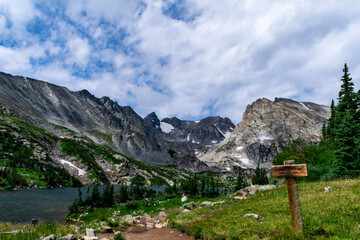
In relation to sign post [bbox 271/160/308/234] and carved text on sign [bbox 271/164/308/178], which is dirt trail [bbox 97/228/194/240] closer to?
sign post [bbox 271/160/308/234]

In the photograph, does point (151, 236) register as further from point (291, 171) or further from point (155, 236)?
point (291, 171)

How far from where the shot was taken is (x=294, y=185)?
10.2m

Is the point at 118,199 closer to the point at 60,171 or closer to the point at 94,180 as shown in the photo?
the point at 60,171

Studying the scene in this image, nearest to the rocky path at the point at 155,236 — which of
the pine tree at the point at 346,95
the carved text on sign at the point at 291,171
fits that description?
the carved text on sign at the point at 291,171

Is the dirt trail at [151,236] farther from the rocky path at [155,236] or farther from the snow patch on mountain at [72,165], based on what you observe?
the snow patch on mountain at [72,165]

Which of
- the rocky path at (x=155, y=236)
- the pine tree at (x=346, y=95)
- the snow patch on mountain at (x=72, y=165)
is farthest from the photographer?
the snow patch on mountain at (x=72, y=165)

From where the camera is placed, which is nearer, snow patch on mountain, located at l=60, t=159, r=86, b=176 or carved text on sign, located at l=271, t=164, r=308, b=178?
carved text on sign, located at l=271, t=164, r=308, b=178

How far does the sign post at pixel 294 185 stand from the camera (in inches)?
395

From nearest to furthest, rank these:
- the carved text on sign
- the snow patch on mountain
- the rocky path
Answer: the carved text on sign → the rocky path → the snow patch on mountain

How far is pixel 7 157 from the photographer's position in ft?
438

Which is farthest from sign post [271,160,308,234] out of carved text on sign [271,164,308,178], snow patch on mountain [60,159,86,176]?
snow patch on mountain [60,159,86,176]

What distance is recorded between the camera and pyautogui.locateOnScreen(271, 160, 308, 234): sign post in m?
10.0

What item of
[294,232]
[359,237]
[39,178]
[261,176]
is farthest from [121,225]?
[39,178]

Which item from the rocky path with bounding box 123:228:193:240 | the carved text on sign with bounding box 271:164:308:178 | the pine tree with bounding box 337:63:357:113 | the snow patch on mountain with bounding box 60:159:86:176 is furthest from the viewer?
the snow patch on mountain with bounding box 60:159:86:176
